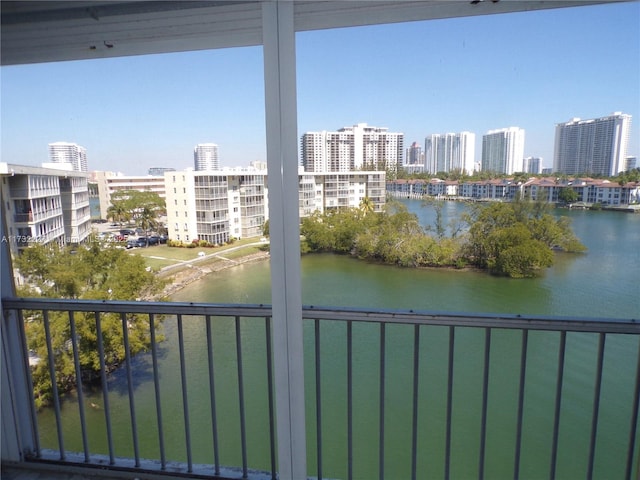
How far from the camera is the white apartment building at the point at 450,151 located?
1521 millimetres

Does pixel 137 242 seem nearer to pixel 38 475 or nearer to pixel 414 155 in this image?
pixel 38 475

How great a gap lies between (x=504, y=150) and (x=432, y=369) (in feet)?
7.01

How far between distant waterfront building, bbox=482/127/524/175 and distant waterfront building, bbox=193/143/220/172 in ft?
3.67

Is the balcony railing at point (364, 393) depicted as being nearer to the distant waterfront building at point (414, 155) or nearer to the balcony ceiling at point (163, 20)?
the distant waterfront building at point (414, 155)

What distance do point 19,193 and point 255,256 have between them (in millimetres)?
1155

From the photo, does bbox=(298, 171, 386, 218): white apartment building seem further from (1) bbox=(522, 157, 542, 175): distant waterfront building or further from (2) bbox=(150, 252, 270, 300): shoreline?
(1) bbox=(522, 157, 542, 175): distant waterfront building

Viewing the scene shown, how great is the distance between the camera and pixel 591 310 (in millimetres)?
1426

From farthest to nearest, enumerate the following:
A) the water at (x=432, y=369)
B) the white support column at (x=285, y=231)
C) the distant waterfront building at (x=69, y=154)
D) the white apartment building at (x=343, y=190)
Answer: the distant waterfront building at (x=69, y=154) → the white apartment building at (x=343, y=190) → the water at (x=432, y=369) → the white support column at (x=285, y=231)

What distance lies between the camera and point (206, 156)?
66.0 inches

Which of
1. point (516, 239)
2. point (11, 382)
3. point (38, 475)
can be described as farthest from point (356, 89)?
point (38, 475)

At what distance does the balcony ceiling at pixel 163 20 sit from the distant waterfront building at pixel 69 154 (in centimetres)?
39

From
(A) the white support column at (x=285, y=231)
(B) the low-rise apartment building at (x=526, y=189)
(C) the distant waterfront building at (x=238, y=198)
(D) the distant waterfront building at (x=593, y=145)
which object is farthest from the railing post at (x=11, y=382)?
(D) the distant waterfront building at (x=593, y=145)

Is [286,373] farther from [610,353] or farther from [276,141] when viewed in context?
[610,353]

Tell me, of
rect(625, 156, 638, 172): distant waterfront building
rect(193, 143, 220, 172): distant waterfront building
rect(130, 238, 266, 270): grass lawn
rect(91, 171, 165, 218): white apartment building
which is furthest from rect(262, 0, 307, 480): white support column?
rect(625, 156, 638, 172): distant waterfront building
